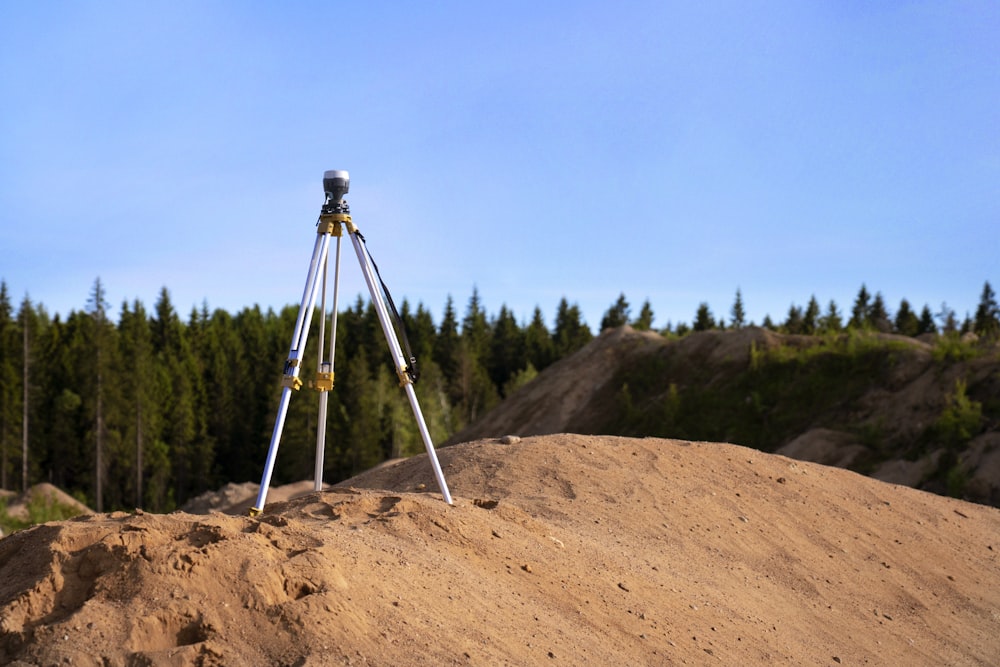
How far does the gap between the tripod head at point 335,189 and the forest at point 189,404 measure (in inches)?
1290

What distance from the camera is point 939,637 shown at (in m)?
8.78

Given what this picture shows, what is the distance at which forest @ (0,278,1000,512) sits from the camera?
155ft

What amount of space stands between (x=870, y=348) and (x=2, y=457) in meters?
43.6

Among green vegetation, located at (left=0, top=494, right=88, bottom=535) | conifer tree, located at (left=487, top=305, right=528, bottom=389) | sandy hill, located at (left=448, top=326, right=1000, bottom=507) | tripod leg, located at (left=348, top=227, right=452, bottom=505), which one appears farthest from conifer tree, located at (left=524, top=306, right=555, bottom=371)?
tripod leg, located at (left=348, top=227, right=452, bottom=505)

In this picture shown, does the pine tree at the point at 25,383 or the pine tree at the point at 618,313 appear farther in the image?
the pine tree at the point at 618,313

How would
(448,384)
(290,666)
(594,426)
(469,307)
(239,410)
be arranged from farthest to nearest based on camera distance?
(469,307) → (448,384) → (239,410) → (594,426) → (290,666)

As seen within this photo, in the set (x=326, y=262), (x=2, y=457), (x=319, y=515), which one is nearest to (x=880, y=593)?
(x=319, y=515)

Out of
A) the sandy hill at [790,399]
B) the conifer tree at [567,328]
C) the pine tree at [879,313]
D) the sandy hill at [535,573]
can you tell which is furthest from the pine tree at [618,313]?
the sandy hill at [535,573]

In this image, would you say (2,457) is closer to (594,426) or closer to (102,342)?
(102,342)

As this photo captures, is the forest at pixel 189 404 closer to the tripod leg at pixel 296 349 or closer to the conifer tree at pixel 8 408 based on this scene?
the conifer tree at pixel 8 408

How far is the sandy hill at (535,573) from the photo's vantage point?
4695 mm

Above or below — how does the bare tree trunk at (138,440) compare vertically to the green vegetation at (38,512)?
above

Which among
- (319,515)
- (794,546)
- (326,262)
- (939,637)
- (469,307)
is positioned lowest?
(939,637)

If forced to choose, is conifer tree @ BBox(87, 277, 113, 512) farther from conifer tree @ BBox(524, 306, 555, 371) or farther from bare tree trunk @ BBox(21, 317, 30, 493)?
conifer tree @ BBox(524, 306, 555, 371)
